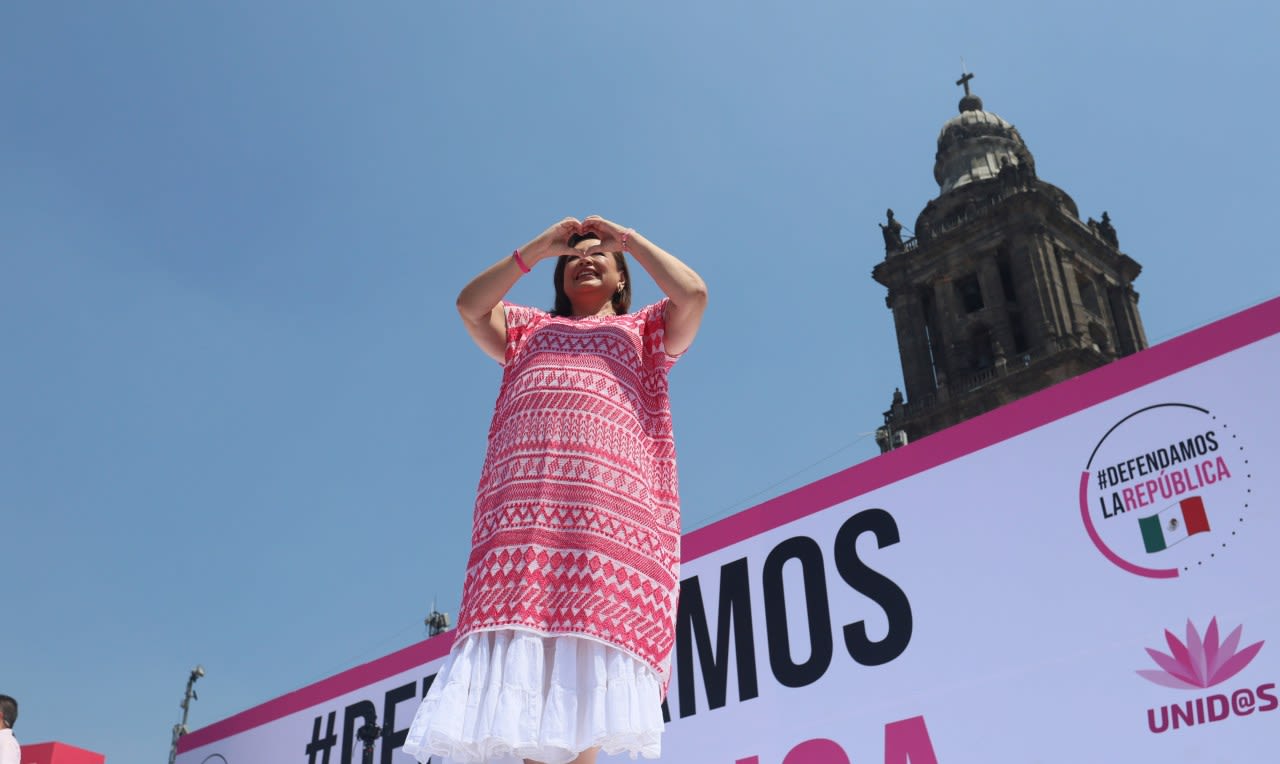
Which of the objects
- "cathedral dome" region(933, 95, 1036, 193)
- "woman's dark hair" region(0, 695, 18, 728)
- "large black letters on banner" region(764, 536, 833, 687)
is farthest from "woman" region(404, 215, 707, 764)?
"cathedral dome" region(933, 95, 1036, 193)

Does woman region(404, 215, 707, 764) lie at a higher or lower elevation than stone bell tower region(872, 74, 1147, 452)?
lower

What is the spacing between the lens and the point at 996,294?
33250 millimetres

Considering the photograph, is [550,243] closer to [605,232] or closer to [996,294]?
[605,232]

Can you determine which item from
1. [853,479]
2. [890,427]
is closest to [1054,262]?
[890,427]

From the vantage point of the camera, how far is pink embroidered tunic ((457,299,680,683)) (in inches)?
80.7

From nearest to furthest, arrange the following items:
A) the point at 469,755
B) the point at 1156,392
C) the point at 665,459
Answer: the point at 469,755 < the point at 665,459 < the point at 1156,392

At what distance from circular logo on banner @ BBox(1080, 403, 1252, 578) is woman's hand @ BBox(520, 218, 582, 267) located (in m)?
2.54

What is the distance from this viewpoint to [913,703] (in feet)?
14.1

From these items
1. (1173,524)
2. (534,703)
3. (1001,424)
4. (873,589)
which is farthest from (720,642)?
(534,703)

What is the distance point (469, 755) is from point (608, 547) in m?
0.45

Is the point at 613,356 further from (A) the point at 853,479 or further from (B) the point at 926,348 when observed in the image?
(B) the point at 926,348

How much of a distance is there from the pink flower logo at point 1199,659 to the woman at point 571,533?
226 centimetres

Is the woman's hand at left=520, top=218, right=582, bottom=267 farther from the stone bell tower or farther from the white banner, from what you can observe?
the stone bell tower

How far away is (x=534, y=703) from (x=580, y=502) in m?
0.38
